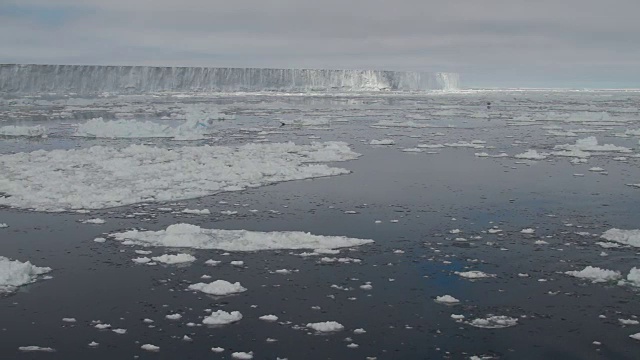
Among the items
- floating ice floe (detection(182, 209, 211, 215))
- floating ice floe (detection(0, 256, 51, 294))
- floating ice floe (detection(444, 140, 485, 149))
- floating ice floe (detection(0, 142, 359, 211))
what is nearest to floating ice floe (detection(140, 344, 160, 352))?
floating ice floe (detection(0, 256, 51, 294))

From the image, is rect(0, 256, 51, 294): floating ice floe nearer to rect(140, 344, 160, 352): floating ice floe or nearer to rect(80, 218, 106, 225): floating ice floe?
rect(140, 344, 160, 352): floating ice floe

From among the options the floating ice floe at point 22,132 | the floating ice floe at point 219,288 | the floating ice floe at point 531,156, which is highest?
the floating ice floe at point 531,156

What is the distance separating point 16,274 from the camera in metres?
5.77

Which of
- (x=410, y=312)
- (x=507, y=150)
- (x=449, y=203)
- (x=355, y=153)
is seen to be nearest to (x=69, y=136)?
(x=355, y=153)

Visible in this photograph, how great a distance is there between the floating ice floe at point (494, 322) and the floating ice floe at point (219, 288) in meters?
1.98

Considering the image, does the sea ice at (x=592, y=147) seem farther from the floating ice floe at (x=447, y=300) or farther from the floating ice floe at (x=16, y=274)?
the floating ice floe at (x=16, y=274)

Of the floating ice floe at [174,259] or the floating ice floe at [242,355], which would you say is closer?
the floating ice floe at [242,355]

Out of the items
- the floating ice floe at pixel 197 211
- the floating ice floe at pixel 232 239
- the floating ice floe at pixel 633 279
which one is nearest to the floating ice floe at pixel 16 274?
the floating ice floe at pixel 232 239

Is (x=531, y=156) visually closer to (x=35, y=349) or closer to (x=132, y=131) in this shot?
(x=35, y=349)

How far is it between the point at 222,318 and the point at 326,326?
0.81m

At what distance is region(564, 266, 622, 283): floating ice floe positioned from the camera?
5.74 meters

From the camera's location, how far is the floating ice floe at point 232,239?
6.89 metres

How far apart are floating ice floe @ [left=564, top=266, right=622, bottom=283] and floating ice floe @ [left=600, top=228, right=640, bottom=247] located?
1.15 meters

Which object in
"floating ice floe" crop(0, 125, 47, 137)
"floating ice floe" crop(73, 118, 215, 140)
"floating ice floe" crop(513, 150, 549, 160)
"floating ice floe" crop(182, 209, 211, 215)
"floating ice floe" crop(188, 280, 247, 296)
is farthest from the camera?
"floating ice floe" crop(0, 125, 47, 137)
